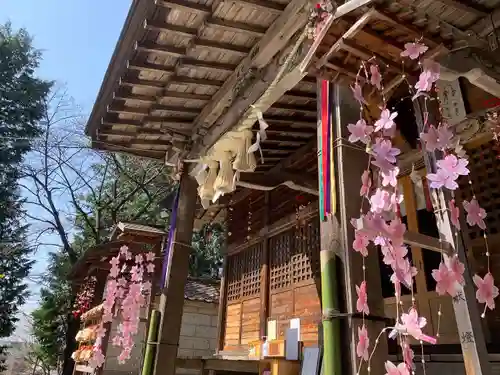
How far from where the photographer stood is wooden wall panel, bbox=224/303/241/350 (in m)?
8.18

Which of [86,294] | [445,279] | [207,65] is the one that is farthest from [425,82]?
[86,294]

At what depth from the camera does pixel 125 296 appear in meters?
9.43

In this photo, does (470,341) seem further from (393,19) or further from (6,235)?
(6,235)

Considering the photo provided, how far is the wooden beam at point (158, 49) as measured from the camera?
4250mm

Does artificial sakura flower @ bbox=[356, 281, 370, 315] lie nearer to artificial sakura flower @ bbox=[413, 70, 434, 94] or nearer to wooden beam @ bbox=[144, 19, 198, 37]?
artificial sakura flower @ bbox=[413, 70, 434, 94]

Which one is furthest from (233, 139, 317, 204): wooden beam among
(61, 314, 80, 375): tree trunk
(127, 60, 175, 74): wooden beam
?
(61, 314, 80, 375): tree trunk

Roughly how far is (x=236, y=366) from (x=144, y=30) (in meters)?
6.30

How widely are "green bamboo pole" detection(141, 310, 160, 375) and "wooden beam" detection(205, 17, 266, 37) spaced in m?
3.86

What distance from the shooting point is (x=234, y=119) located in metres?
5.03

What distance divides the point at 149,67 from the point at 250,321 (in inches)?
213

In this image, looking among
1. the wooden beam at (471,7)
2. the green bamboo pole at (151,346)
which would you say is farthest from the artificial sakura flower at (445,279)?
the green bamboo pole at (151,346)

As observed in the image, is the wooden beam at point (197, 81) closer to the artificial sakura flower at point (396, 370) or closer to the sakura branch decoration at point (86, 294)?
the artificial sakura flower at point (396, 370)

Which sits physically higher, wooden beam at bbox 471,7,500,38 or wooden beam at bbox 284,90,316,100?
wooden beam at bbox 284,90,316,100

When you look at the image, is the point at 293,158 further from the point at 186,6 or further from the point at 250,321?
the point at 186,6
